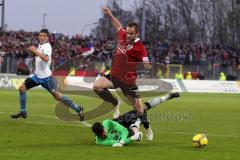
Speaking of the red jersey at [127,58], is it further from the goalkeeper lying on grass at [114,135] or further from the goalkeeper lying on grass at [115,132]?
the goalkeeper lying on grass at [114,135]

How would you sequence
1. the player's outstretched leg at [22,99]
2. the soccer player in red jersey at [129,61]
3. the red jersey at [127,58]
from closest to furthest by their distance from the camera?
the soccer player in red jersey at [129,61], the red jersey at [127,58], the player's outstretched leg at [22,99]

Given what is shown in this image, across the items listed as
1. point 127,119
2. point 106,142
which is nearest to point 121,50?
point 127,119

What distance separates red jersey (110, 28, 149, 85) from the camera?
13.0 metres

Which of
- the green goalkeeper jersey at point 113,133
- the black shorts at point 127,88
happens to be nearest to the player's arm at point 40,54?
the black shorts at point 127,88

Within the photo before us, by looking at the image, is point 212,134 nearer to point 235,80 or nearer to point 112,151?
point 112,151

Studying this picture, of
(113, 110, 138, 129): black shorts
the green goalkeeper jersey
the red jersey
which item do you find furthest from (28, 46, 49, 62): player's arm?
the green goalkeeper jersey

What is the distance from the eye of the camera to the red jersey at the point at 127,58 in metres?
13.0

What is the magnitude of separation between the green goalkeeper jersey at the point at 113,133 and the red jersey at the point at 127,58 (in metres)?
1.61

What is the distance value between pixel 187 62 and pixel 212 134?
129ft

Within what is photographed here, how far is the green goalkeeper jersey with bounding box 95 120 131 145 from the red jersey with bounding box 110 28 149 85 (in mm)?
1613

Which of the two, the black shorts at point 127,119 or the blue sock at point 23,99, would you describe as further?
the blue sock at point 23,99

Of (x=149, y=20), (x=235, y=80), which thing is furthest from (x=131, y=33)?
(x=149, y=20)

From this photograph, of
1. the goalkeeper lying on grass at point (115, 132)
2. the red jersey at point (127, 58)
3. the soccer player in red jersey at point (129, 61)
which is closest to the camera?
the goalkeeper lying on grass at point (115, 132)

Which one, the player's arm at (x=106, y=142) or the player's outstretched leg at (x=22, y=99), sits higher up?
the player's outstretched leg at (x=22, y=99)
